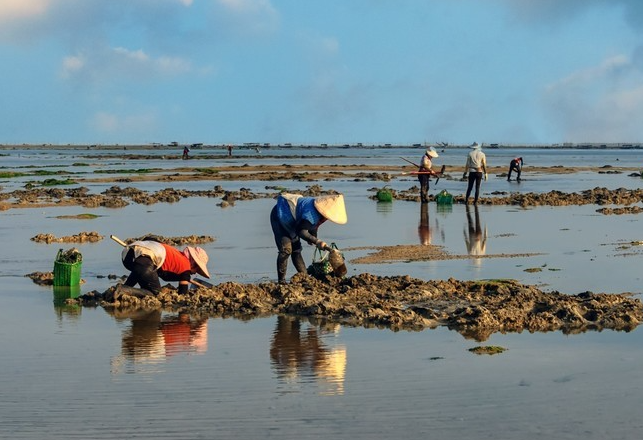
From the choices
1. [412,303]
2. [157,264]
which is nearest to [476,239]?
[412,303]

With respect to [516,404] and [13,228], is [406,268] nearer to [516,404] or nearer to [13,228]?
[516,404]

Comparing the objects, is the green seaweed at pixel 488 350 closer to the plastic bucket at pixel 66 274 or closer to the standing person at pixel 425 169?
the plastic bucket at pixel 66 274

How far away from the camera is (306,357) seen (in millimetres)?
9953

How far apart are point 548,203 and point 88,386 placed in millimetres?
23580

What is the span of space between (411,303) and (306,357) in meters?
2.93

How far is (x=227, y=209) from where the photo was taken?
30094 mm

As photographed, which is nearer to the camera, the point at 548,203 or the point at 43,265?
the point at 43,265

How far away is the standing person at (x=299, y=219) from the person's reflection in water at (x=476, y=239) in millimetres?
3486

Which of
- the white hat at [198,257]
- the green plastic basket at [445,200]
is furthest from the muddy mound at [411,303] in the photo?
the green plastic basket at [445,200]

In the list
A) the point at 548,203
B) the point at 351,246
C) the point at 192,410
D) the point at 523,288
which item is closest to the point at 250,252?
the point at 351,246

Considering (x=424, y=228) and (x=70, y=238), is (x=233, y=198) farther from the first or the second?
(x=70, y=238)

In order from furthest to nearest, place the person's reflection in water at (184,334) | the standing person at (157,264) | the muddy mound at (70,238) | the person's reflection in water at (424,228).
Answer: the muddy mound at (70,238), the person's reflection in water at (424,228), the standing person at (157,264), the person's reflection in water at (184,334)

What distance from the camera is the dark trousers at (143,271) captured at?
12.9 m

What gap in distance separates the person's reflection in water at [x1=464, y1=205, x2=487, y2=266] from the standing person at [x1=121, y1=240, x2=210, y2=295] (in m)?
5.29
